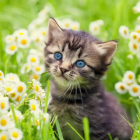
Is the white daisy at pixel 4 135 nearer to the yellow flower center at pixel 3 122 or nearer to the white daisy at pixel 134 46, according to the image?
the yellow flower center at pixel 3 122

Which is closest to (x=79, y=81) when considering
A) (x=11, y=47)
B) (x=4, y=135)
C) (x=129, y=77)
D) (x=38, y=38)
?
(x=129, y=77)

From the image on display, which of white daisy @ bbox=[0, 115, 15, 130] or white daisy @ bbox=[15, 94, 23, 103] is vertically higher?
white daisy @ bbox=[15, 94, 23, 103]

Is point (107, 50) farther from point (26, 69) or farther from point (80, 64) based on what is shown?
point (26, 69)

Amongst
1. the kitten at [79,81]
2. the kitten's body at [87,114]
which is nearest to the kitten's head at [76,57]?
the kitten at [79,81]

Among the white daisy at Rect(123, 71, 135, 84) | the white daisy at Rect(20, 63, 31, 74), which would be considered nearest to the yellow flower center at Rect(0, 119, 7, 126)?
the white daisy at Rect(20, 63, 31, 74)

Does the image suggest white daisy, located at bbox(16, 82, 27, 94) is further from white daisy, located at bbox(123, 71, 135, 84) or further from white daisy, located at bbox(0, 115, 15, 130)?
white daisy, located at bbox(123, 71, 135, 84)

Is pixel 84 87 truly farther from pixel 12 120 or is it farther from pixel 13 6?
pixel 13 6

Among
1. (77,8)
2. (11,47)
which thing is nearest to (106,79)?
(11,47)
